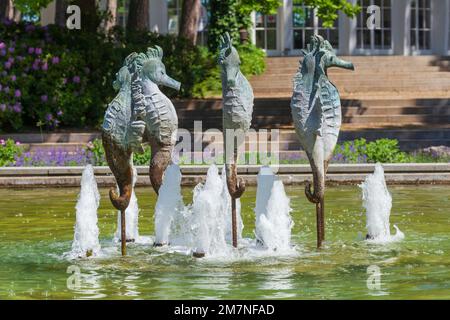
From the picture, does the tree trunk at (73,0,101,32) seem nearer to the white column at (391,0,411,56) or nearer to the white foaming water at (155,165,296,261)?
the white column at (391,0,411,56)

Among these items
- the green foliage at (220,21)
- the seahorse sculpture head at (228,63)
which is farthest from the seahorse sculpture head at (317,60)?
the green foliage at (220,21)

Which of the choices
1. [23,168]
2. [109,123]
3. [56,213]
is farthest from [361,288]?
Result: [23,168]

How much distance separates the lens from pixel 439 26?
37.1 meters

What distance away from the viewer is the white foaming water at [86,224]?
39.5 feet

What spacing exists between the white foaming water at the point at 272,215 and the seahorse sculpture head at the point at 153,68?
1.56 metres

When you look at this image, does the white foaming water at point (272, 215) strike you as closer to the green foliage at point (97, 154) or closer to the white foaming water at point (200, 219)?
the white foaming water at point (200, 219)

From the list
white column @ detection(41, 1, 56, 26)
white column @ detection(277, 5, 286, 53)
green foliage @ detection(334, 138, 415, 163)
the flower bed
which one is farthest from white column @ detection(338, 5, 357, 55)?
green foliage @ detection(334, 138, 415, 163)

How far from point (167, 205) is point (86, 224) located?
3.38 feet

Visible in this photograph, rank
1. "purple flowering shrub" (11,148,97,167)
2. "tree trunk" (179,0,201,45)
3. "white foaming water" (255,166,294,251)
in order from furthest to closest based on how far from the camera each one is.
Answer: "tree trunk" (179,0,201,45)
"purple flowering shrub" (11,148,97,167)
"white foaming water" (255,166,294,251)

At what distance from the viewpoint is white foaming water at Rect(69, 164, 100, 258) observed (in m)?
12.0

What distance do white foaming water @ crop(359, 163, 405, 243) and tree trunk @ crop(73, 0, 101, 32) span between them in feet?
48.7

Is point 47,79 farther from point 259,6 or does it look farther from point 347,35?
point 347,35

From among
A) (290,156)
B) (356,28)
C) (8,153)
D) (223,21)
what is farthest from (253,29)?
(8,153)
